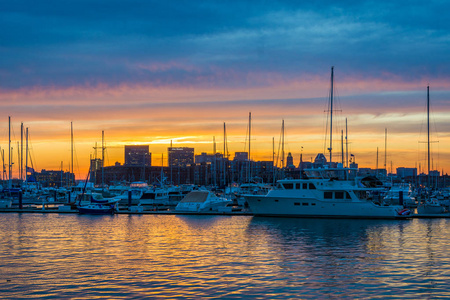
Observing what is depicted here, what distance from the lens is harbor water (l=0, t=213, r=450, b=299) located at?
71.1 ft

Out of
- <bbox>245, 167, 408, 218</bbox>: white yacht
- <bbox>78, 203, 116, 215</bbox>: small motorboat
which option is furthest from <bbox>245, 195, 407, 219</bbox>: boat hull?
<bbox>78, 203, 116, 215</bbox>: small motorboat

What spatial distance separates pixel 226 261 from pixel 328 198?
92.0 feet

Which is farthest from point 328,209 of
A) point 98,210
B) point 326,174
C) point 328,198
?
point 98,210

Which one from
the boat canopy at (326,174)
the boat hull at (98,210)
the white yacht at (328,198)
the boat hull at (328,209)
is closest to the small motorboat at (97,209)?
the boat hull at (98,210)

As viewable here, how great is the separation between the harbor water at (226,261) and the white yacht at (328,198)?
5269 mm

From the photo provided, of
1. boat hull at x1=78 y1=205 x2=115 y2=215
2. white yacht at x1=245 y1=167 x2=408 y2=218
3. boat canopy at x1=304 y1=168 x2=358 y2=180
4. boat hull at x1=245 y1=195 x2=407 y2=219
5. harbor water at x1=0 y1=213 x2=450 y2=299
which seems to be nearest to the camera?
harbor water at x1=0 y1=213 x2=450 y2=299

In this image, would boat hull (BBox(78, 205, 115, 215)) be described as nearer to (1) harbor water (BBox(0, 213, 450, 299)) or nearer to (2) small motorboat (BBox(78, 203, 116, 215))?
(2) small motorboat (BBox(78, 203, 116, 215))

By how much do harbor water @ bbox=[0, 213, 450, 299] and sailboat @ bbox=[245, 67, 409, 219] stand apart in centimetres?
528

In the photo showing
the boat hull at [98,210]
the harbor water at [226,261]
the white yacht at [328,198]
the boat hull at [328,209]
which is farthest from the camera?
the boat hull at [98,210]

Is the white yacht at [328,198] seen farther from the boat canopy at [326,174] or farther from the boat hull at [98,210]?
the boat hull at [98,210]

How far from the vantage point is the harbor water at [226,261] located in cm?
2166

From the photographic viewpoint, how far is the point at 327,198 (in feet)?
179

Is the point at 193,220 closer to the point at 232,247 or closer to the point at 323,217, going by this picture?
the point at 323,217

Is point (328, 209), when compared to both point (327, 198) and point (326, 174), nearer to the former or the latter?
point (327, 198)
